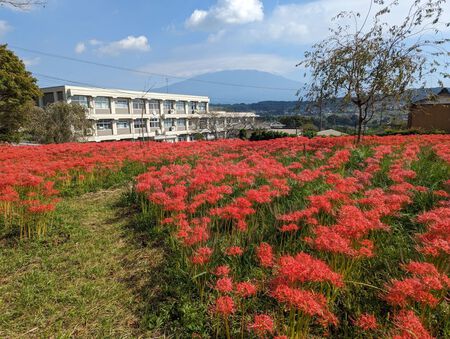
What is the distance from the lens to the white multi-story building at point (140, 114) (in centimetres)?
4459

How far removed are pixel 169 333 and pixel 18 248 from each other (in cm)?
297

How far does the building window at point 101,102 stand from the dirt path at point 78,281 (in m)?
48.6

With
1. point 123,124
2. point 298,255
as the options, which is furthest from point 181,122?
point 298,255

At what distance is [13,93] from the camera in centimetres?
2242

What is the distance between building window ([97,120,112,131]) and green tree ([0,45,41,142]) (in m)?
24.4

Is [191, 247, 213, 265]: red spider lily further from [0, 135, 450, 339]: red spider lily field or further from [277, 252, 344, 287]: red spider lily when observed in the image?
[277, 252, 344, 287]: red spider lily

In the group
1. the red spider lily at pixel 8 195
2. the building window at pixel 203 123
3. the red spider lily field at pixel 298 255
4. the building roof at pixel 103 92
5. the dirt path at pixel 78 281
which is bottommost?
the dirt path at pixel 78 281

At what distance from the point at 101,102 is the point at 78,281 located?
51.6m

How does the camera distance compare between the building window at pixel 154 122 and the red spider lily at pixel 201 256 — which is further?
the building window at pixel 154 122

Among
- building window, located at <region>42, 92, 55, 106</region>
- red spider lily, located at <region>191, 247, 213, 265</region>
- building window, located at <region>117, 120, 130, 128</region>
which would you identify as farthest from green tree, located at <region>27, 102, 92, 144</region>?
building window, located at <region>117, 120, 130, 128</region>

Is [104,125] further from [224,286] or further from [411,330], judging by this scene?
[411,330]

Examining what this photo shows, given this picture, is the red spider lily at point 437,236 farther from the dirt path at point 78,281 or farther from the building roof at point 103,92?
the building roof at point 103,92

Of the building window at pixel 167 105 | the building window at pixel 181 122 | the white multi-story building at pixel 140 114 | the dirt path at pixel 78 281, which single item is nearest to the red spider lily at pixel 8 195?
the dirt path at pixel 78 281

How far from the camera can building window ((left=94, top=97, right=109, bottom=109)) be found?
48.2 m
